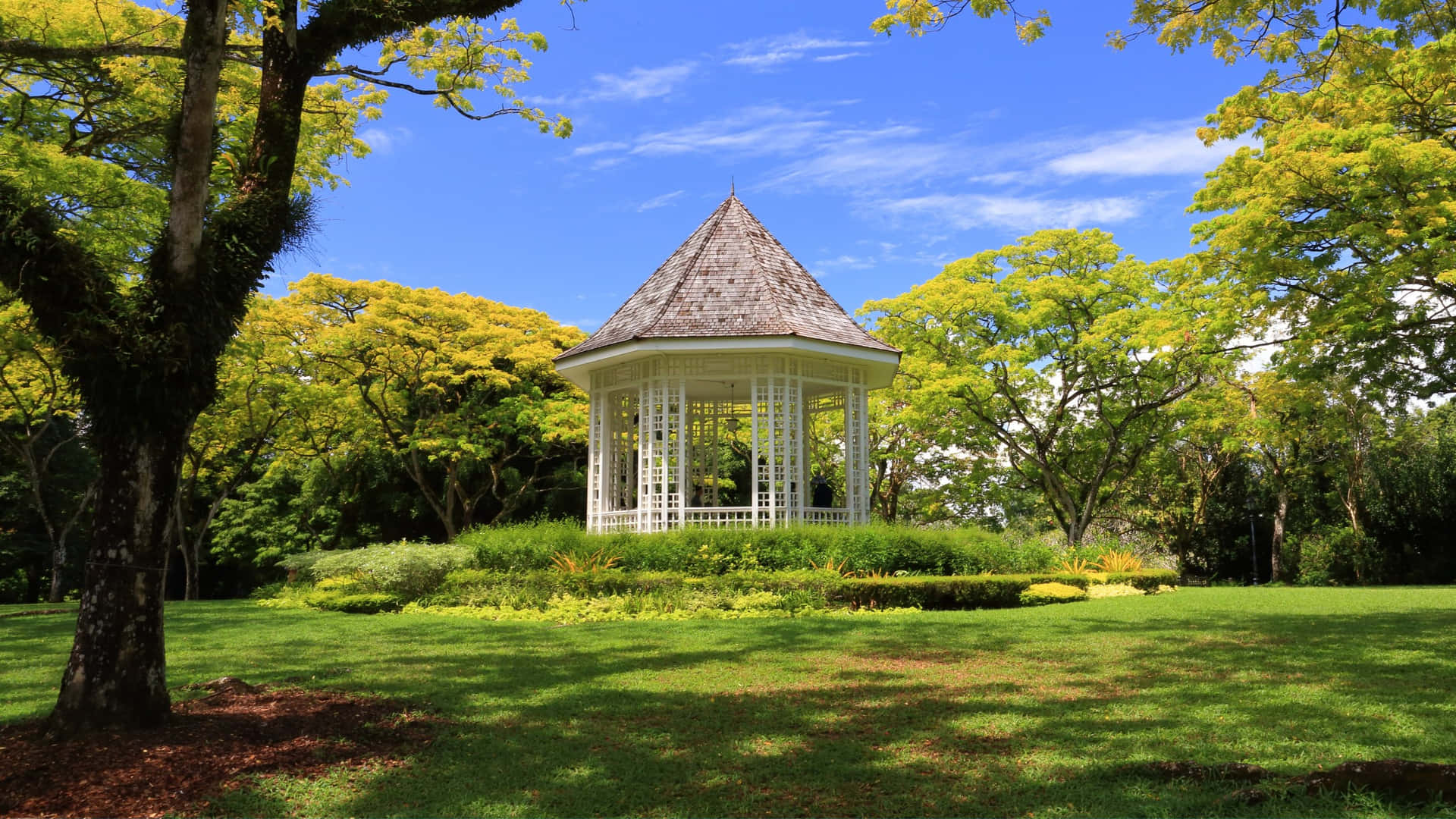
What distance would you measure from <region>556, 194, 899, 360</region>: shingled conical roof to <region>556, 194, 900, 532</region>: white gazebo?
0.10ft

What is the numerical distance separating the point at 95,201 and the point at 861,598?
40.3ft

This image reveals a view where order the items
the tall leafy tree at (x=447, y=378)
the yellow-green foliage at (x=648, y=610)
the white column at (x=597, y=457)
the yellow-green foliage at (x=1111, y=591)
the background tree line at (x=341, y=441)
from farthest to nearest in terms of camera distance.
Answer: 1. the tall leafy tree at (x=447, y=378)
2. the background tree line at (x=341, y=441)
3. the white column at (x=597, y=457)
4. the yellow-green foliage at (x=1111, y=591)
5. the yellow-green foliage at (x=648, y=610)

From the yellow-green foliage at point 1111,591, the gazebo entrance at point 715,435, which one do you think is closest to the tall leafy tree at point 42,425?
the gazebo entrance at point 715,435

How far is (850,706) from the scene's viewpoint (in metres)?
6.38

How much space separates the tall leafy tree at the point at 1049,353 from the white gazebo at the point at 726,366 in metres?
8.05

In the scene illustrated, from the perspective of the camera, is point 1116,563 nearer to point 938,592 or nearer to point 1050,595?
point 1050,595

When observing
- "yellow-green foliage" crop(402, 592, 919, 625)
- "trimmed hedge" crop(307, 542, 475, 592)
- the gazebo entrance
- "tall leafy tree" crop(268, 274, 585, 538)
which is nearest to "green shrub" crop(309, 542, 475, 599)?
"trimmed hedge" crop(307, 542, 475, 592)

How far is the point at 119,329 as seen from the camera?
5.43 metres

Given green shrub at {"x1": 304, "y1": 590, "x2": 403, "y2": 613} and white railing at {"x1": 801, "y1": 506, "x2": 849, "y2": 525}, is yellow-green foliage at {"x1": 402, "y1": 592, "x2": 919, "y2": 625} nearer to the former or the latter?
green shrub at {"x1": 304, "y1": 590, "x2": 403, "y2": 613}

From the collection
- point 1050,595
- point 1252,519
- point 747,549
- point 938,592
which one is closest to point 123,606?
point 747,549

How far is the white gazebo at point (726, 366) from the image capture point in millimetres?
16500

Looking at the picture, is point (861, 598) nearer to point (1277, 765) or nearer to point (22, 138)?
point (1277, 765)

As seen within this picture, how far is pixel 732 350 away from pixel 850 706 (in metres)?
10.4

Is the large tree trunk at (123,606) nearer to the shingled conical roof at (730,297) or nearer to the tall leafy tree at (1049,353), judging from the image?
the shingled conical roof at (730,297)
